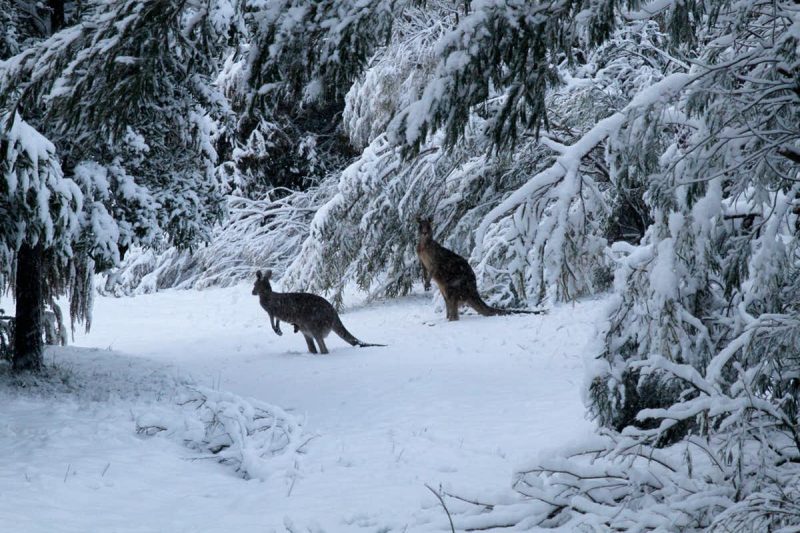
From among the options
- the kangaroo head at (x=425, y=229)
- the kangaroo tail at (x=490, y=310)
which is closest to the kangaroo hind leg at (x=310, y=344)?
the kangaroo head at (x=425, y=229)

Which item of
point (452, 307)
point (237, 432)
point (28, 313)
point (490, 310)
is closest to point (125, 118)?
point (237, 432)

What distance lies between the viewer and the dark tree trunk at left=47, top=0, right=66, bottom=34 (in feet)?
26.1

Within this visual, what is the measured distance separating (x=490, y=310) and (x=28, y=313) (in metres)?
6.99

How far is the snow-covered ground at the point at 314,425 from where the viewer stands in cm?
517

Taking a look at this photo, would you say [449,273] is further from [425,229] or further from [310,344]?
[310,344]

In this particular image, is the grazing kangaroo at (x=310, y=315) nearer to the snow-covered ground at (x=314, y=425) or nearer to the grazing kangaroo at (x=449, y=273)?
the snow-covered ground at (x=314, y=425)

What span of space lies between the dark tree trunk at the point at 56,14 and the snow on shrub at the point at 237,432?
3.79 meters

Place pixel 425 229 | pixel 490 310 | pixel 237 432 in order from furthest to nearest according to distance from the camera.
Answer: pixel 490 310 → pixel 425 229 → pixel 237 432

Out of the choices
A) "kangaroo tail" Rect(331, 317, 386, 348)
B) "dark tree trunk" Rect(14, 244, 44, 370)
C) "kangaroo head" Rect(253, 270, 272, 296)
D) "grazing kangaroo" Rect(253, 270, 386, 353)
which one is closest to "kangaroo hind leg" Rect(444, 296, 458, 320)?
"kangaroo tail" Rect(331, 317, 386, 348)

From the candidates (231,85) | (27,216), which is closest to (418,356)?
(27,216)

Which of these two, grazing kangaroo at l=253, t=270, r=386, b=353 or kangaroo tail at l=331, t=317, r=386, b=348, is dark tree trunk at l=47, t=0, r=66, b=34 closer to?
grazing kangaroo at l=253, t=270, r=386, b=353

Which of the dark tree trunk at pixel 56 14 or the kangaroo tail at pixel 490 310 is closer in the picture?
the dark tree trunk at pixel 56 14

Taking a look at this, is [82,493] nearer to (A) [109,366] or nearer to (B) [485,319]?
(A) [109,366]

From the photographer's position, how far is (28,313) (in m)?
8.28
